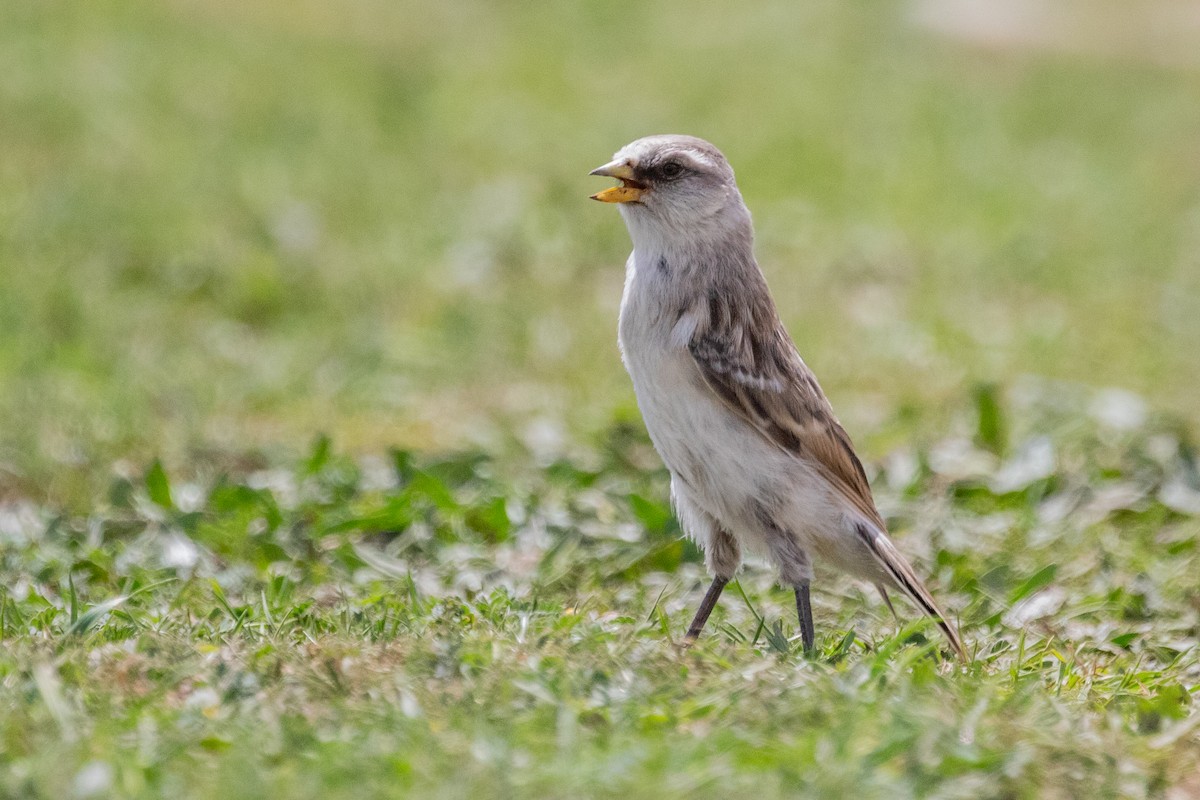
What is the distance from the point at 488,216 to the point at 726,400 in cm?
661

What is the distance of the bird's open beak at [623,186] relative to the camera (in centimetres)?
504

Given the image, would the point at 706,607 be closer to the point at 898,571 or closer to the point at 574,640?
the point at 898,571

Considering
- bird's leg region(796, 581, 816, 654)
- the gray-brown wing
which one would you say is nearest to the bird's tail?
the gray-brown wing

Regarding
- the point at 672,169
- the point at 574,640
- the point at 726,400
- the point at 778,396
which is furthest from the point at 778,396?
the point at 574,640

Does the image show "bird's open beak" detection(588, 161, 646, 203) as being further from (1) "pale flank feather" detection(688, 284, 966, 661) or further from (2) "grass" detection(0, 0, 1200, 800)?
(2) "grass" detection(0, 0, 1200, 800)

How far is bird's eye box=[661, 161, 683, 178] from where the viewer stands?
5.08 meters

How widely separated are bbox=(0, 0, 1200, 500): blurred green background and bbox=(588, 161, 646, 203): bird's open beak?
2351 millimetres

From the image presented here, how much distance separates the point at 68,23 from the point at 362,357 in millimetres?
7206

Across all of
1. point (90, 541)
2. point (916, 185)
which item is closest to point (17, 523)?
point (90, 541)

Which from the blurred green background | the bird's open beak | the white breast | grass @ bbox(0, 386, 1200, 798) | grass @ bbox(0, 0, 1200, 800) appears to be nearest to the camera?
grass @ bbox(0, 386, 1200, 798)

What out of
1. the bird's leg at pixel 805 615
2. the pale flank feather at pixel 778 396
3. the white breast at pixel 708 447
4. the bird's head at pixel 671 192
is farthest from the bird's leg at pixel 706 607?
the bird's head at pixel 671 192

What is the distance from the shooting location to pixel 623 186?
5.11m

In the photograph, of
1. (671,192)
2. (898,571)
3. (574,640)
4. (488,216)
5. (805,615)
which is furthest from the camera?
(488,216)

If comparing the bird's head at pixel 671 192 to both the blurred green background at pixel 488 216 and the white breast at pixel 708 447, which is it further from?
the blurred green background at pixel 488 216
